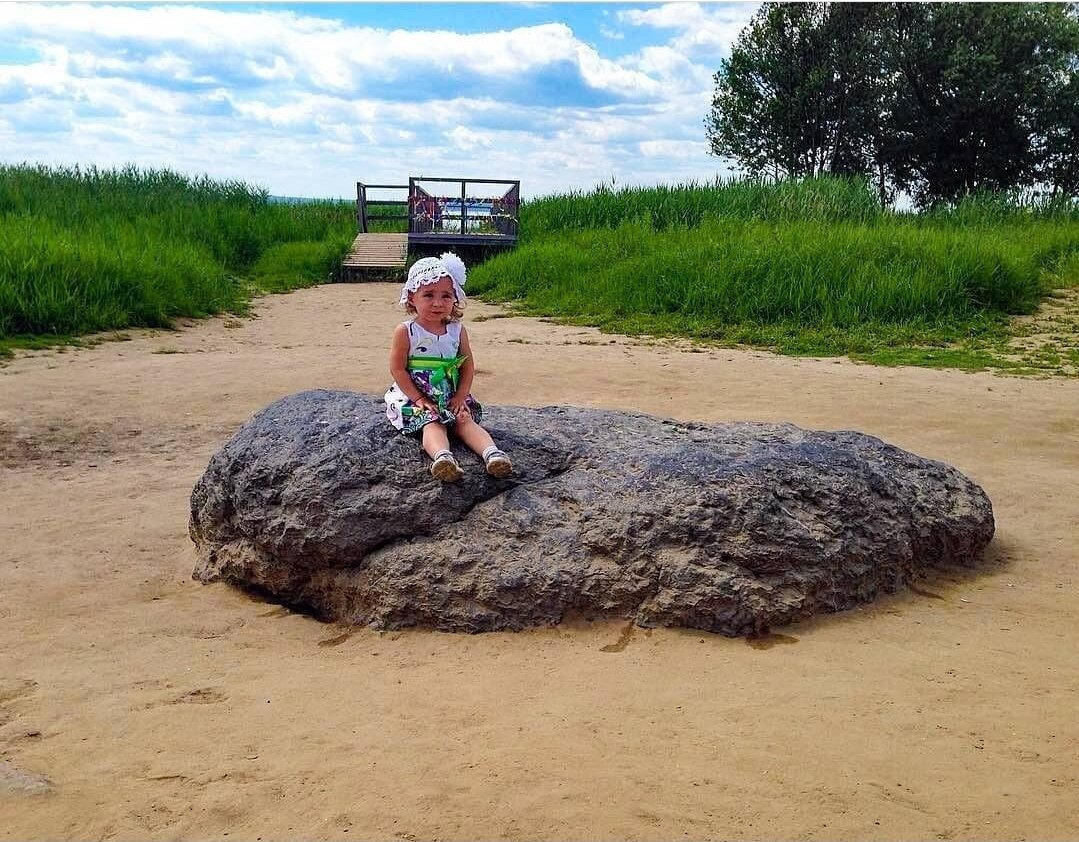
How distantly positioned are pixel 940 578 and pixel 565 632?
1908 millimetres

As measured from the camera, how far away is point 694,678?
389 centimetres

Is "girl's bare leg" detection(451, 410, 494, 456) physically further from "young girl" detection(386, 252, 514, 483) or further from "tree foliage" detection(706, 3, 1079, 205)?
"tree foliage" detection(706, 3, 1079, 205)

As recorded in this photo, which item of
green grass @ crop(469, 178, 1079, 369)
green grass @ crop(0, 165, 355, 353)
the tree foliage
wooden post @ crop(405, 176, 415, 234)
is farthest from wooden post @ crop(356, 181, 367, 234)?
the tree foliage

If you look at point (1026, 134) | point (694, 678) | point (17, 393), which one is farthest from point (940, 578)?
point (1026, 134)

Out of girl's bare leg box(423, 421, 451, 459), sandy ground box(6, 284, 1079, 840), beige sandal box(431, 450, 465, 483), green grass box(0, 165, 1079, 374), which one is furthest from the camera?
green grass box(0, 165, 1079, 374)

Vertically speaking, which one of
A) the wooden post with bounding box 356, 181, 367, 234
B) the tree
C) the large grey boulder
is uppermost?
the tree

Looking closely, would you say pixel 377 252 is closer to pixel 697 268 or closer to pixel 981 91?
pixel 697 268

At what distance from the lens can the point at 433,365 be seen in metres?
5.02

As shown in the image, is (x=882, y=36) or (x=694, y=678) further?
(x=882, y=36)

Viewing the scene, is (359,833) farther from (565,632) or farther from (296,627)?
(296,627)

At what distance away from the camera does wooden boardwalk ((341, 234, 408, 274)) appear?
68.5ft

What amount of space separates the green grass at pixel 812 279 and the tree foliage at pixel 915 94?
38.7 ft

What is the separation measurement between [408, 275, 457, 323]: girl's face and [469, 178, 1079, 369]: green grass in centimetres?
745

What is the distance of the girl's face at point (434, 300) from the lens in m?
4.96
